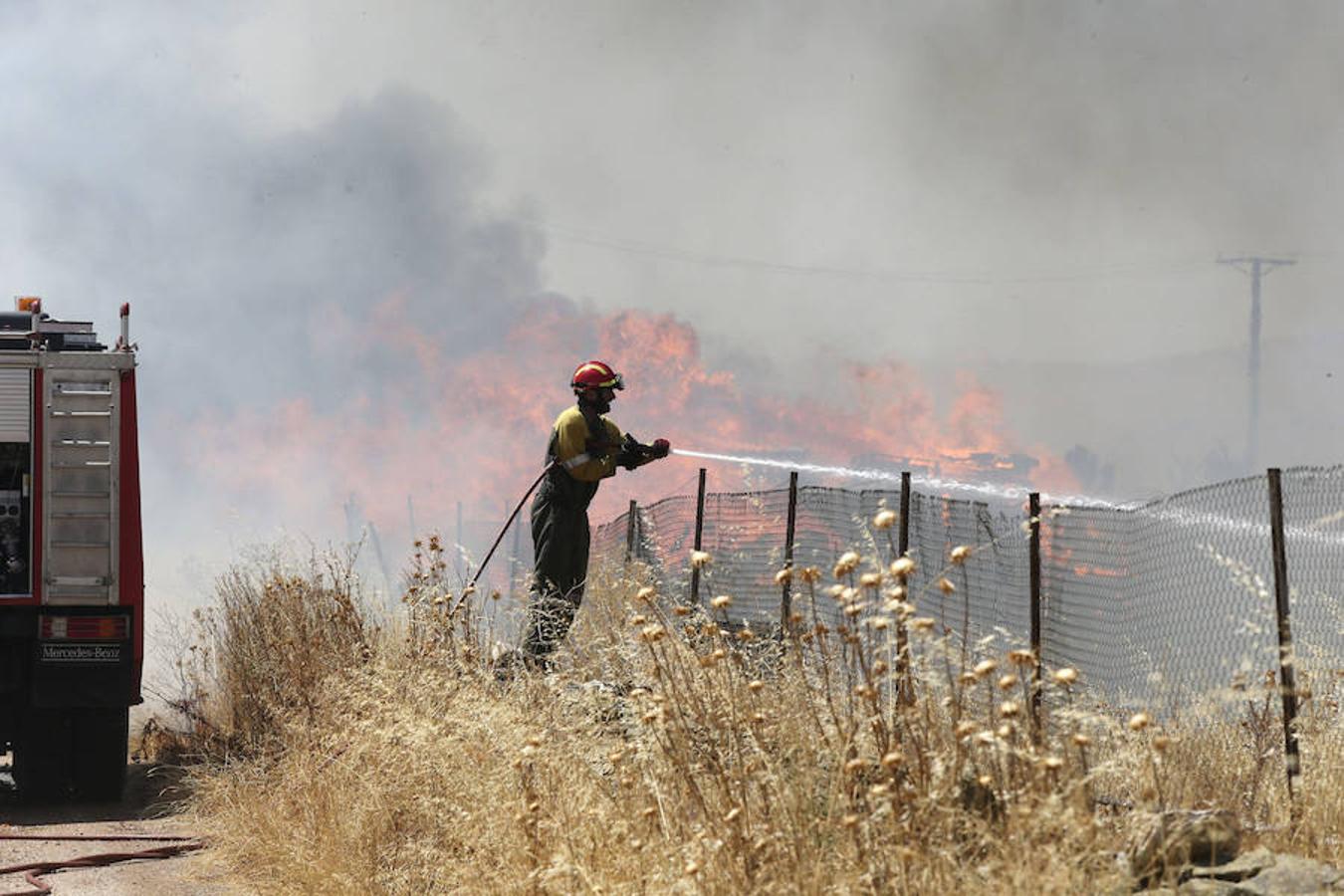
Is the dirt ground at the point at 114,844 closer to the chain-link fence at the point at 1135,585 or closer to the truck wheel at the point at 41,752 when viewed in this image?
the truck wheel at the point at 41,752

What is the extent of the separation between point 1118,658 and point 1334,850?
2897 mm

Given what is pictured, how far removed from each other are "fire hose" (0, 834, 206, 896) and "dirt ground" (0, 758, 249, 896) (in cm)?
4

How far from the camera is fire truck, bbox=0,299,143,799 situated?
11.0 meters

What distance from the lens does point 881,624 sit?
179 inches

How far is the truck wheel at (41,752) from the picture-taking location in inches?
450

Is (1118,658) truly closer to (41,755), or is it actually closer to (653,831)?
(653,831)

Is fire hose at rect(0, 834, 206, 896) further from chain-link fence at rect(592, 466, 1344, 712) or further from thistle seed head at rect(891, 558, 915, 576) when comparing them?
thistle seed head at rect(891, 558, 915, 576)

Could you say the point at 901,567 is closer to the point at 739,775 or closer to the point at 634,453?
the point at 739,775

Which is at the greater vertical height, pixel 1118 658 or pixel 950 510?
pixel 950 510

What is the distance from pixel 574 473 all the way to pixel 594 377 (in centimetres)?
60

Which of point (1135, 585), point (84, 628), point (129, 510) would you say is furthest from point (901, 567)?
point (84, 628)

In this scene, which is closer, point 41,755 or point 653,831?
point 653,831

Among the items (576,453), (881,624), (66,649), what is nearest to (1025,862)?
(881,624)

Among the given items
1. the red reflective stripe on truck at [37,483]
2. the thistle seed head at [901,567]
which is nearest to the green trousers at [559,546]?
the red reflective stripe on truck at [37,483]
